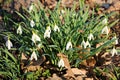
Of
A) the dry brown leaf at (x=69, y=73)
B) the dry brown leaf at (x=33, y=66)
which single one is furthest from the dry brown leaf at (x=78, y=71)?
the dry brown leaf at (x=33, y=66)

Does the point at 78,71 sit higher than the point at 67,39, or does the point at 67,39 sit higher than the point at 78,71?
the point at 67,39

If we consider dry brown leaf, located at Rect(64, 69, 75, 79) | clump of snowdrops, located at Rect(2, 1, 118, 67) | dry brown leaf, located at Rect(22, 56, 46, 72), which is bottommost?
dry brown leaf, located at Rect(64, 69, 75, 79)

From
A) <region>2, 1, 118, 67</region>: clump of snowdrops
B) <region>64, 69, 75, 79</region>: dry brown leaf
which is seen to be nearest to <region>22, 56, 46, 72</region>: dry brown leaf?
<region>2, 1, 118, 67</region>: clump of snowdrops

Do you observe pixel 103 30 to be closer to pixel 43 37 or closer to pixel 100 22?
pixel 100 22

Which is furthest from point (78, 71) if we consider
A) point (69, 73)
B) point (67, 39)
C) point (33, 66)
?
point (33, 66)

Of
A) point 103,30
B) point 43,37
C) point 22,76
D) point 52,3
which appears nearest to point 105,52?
point 103,30

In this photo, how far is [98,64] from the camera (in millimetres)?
3477

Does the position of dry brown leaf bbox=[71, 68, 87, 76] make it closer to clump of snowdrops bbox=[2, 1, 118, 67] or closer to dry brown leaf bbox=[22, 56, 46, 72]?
clump of snowdrops bbox=[2, 1, 118, 67]

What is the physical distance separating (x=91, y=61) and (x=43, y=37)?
2.05ft

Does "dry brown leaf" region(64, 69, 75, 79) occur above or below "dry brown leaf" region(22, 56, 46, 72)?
below

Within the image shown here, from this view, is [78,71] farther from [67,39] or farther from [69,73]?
[67,39]

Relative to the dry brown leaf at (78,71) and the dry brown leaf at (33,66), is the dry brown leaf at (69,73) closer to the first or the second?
the dry brown leaf at (78,71)

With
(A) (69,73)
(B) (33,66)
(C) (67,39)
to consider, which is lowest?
(A) (69,73)

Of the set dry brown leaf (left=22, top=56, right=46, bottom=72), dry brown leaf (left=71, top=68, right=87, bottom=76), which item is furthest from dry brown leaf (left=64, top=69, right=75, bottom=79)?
dry brown leaf (left=22, top=56, right=46, bottom=72)
